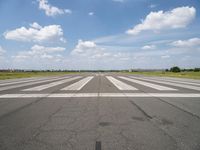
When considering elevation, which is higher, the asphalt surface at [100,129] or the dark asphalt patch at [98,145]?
the dark asphalt patch at [98,145]

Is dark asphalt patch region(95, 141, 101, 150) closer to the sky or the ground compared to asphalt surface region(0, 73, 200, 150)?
closer to the sky

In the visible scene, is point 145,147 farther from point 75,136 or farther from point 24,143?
point 24,143

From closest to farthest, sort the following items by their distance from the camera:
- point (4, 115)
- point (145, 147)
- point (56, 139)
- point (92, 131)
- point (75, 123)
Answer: point (145, 147), point (56, 139), point (92, 131), point (75, 123), point (4, 115)

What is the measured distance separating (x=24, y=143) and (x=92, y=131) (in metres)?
1.43

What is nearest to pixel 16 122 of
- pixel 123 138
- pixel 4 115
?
pixel 4 115

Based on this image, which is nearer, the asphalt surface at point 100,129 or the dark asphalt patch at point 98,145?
the dark asphalt patch at point 98,145

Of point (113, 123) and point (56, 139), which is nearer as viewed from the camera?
point (56, 139)

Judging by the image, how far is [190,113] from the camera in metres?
5.33

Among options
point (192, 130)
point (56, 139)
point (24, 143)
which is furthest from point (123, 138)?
point (24, 143)

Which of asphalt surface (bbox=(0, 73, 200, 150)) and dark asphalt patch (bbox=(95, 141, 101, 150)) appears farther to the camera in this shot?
asphalt surface (bbox=(0, 73, 200, 150))

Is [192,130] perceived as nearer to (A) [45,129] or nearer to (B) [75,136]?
(B) [75,136]

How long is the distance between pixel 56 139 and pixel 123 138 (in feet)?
4.55

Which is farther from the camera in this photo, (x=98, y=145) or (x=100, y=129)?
(x=100, y=129)

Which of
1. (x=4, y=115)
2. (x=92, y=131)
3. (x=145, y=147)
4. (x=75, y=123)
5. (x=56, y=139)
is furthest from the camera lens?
(x=4, y=115)
